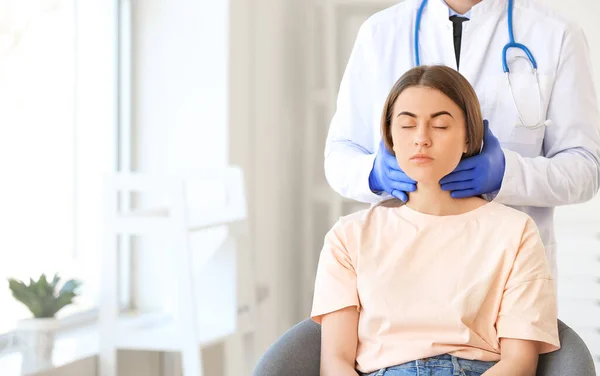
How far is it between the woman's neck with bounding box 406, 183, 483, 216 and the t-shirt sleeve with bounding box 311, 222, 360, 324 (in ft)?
0.56

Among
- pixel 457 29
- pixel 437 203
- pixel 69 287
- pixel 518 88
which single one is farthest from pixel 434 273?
pixel 69 287

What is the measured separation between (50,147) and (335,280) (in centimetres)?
140

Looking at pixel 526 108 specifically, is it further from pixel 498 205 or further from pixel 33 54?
pixel 33 54

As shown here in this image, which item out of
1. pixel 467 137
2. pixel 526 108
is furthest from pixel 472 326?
pixel 526 108

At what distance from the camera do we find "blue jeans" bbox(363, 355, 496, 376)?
1347mm

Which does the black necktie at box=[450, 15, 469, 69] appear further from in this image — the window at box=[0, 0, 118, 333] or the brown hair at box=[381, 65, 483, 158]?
the window at box=[0, 0, 118, 333]

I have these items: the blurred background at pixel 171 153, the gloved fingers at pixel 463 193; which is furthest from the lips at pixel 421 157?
the blurred background at pixel 171 153

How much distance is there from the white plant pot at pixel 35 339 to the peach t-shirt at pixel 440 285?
943mm

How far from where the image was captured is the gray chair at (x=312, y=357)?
134 centimetres

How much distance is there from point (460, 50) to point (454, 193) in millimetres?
420

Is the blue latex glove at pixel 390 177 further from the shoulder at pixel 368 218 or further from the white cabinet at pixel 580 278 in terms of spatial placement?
the white cabinet at pixel 580 278

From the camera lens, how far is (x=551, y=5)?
10.1 ft

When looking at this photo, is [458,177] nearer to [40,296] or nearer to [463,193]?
[463,193]

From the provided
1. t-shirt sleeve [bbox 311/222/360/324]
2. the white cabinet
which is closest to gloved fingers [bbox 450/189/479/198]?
t-shirt sleeve [bbox 311/222/360/324]
